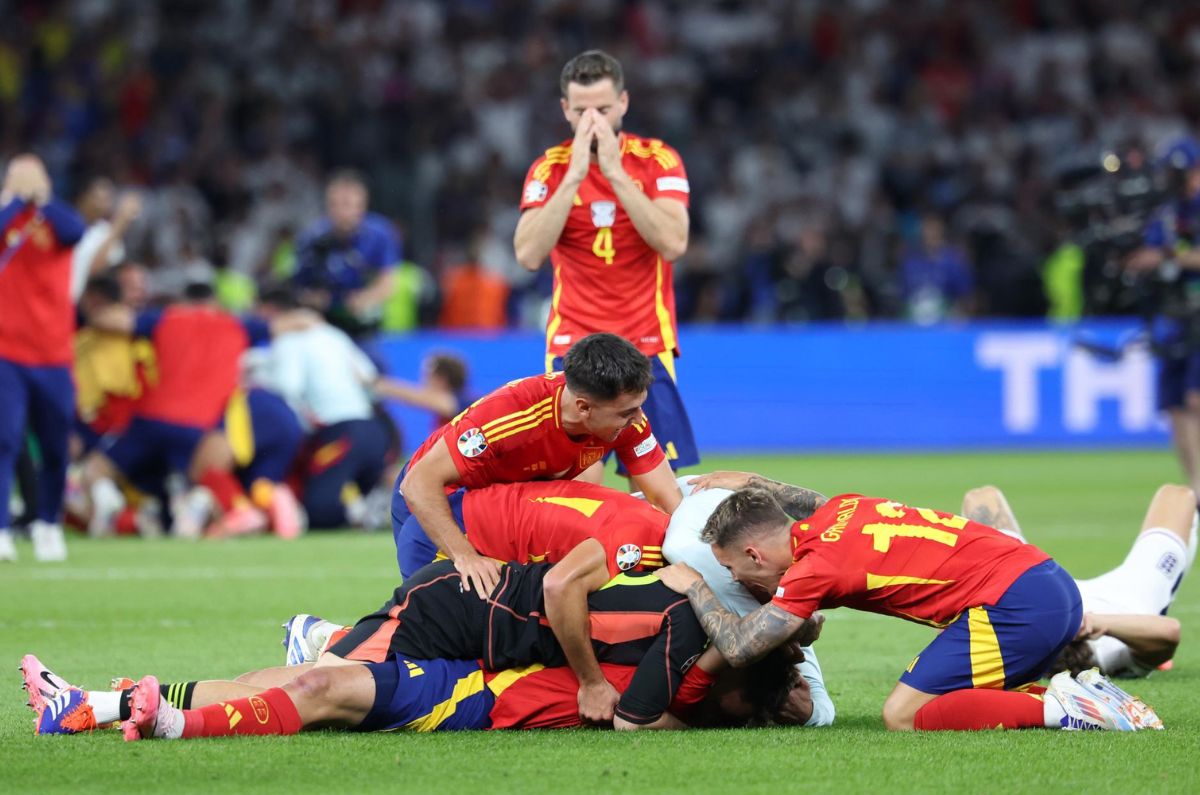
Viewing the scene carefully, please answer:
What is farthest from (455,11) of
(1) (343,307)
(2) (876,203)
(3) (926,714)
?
(3) (926,714)

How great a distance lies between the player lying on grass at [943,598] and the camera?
5867mm

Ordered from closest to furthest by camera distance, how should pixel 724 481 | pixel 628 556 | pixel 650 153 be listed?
pixel 628 556, pixel 724 481, pixel 650 153

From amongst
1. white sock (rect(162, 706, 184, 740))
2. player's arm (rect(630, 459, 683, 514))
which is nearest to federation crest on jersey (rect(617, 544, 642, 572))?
player's arm (rect(630, 459, 683, 514))

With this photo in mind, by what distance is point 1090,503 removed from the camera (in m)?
14.0

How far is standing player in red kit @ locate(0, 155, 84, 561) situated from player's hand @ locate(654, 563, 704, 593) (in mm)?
6108

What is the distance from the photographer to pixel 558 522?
642 centimetres

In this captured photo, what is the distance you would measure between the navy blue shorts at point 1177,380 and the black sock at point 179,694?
31.6 ft

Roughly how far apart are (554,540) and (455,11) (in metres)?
19.8

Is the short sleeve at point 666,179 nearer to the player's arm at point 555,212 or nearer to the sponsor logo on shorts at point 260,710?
the player's arm at point 555,212

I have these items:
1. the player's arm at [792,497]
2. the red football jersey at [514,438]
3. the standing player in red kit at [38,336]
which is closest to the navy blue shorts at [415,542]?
the red football jersey at [514,438]

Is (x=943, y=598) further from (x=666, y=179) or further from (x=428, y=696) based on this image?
(x=666, y=179)

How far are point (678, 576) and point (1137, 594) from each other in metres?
2.13

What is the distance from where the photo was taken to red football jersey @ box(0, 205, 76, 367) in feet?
36.3

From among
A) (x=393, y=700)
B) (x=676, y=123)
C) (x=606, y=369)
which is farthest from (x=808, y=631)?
(x=676, y=123)
